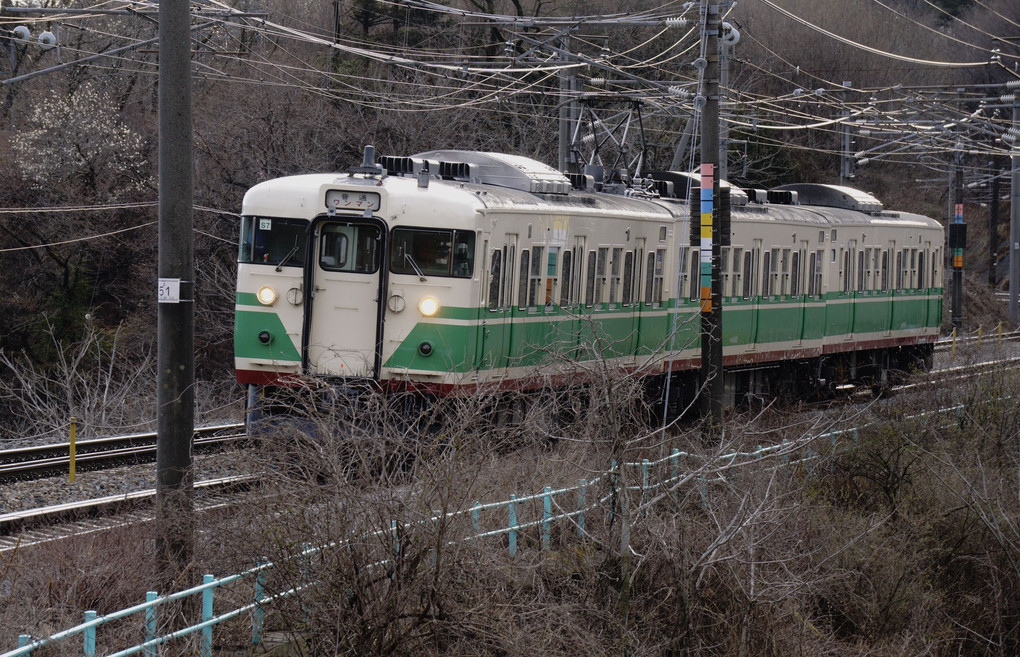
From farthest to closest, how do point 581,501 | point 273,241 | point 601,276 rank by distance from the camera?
Answer: 1. point 601,276
2. point 273,241
3. point 581,501

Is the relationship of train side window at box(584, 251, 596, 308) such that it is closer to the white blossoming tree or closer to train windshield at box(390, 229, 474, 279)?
train windshield at box(390, 229, 474, 279)

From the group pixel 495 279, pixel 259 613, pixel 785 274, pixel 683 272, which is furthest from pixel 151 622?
pixel 785 274

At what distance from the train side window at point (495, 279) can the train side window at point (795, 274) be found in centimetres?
838

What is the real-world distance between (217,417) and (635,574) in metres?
13.9

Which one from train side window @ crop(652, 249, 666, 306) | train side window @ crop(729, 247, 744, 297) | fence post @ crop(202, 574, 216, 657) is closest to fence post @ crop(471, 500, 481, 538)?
fence post @ crop(202, 574, 216, 657)

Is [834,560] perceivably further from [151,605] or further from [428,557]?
[151,605]

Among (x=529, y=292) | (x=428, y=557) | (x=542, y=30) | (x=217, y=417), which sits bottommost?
(x=217, y=417)

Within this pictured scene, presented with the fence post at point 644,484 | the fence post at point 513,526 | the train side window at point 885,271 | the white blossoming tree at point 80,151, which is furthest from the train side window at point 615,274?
the white blossoming tree at point 80,151

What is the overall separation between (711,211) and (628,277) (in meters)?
2.22

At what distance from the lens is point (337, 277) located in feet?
44.5

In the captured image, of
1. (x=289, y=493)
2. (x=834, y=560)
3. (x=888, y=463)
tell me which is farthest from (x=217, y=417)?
(x=289, y=493)

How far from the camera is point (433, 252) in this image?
527 inches

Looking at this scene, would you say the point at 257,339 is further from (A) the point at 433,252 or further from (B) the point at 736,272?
(B) the point at 736,272

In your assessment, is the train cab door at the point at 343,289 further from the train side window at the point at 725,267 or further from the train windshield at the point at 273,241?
the train side window at the point at 725,267
